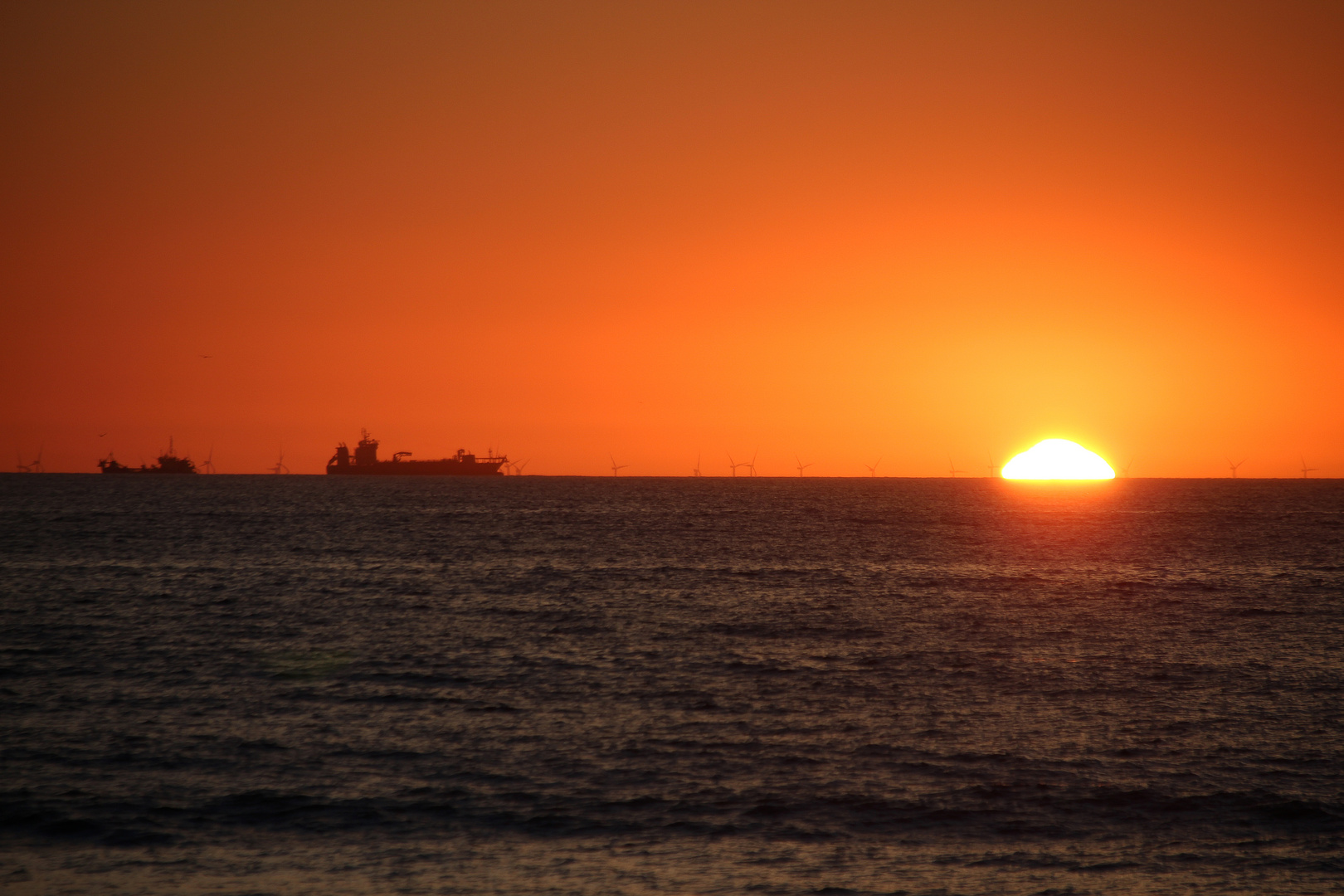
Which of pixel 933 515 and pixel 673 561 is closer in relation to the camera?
pixel 673 561

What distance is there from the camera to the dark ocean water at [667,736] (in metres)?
19.5

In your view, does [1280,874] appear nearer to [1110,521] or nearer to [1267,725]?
[1267,725]

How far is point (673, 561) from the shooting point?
86.5 metres

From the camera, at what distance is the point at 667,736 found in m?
29.3

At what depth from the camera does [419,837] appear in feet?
68.8

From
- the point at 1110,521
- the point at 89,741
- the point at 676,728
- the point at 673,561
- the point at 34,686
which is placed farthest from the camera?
the point at 1110,521

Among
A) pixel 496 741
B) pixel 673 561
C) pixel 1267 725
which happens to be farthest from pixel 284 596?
pixel 1267 725

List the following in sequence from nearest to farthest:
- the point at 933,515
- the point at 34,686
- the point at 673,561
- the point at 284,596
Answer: the point at 34,686 < the point at 284,596 < the point at 673,561 < the point at 933,515

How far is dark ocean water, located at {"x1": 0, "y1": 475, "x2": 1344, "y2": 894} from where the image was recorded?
64.1 feet

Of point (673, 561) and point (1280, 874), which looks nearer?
point (1280, 874)

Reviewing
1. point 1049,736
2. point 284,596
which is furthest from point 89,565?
point 1049,736

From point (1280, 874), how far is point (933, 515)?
155 metres

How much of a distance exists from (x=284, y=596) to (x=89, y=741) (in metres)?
35.9

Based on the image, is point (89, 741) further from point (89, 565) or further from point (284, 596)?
point (89, 565)
